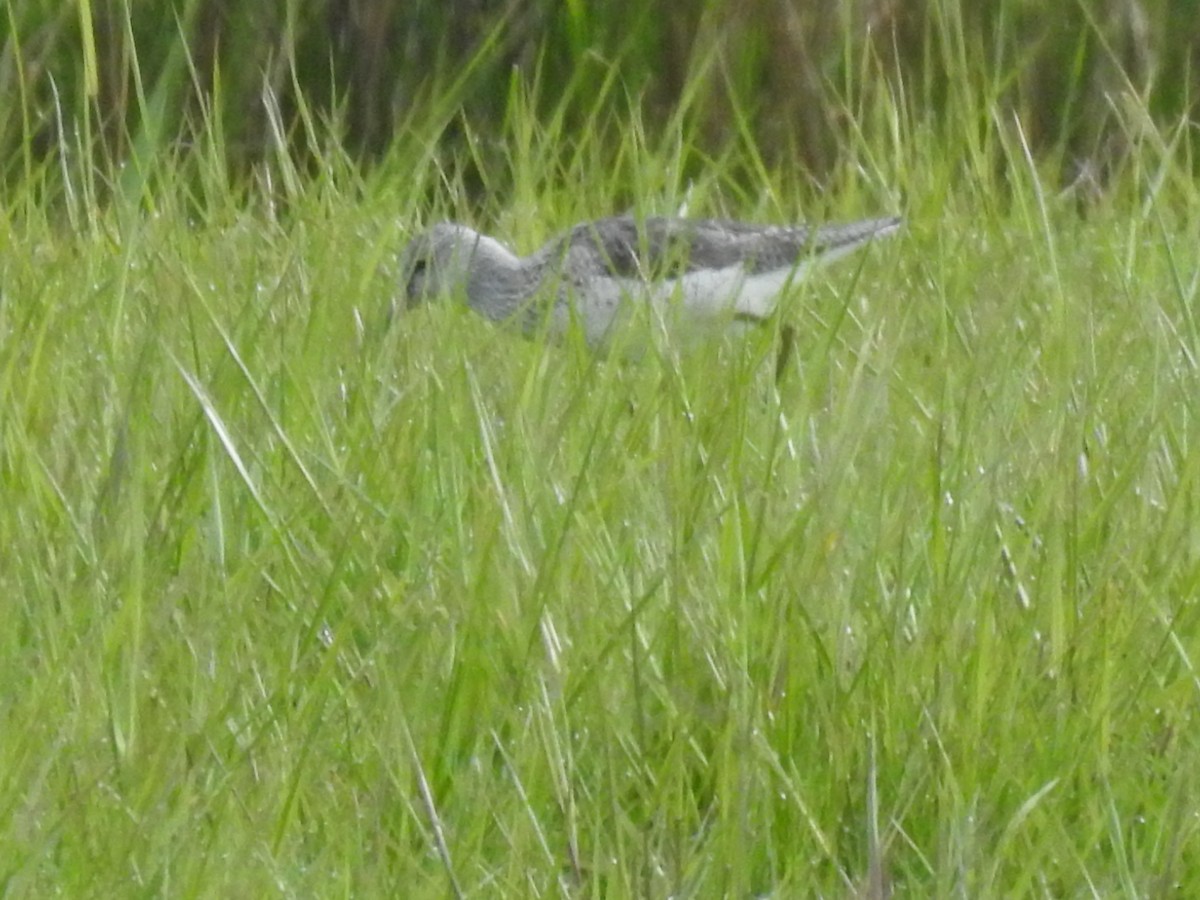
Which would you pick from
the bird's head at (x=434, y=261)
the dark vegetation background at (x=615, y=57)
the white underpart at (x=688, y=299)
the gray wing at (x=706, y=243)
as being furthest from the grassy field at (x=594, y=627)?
the dark vegetation background at (x=615, y=57)

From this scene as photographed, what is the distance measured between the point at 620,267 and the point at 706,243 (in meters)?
0.18

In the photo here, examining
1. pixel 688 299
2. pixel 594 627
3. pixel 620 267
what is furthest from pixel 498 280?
pixel 594 627

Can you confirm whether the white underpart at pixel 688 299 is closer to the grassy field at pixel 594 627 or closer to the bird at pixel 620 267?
the bird at pixel 620 267

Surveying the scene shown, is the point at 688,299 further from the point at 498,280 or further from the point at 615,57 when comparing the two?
the point at 615,57

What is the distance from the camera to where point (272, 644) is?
2104mm

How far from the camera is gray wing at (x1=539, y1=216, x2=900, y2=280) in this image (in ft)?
11.8

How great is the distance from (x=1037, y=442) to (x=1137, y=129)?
6.37 feet

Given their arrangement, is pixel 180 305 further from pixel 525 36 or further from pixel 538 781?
pixel 525 36

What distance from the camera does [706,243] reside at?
12.3 feet

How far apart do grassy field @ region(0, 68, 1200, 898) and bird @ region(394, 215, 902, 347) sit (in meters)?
0.49

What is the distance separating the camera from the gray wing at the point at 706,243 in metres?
3.59

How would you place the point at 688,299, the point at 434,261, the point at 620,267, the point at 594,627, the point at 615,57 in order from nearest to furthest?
the point at 594,627, the point at 688,299, the point at 434,261, the point at 620,267, the point at 615,57

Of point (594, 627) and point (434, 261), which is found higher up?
point (594, 627)

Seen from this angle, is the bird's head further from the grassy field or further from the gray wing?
the grassy field
